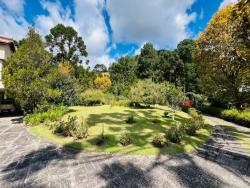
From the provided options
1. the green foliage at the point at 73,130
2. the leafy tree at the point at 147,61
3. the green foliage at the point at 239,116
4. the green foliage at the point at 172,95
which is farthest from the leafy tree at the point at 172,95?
the leafy tree at the point at 147,61

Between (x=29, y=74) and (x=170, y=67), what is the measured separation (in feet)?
104

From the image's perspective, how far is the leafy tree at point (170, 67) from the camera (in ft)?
128

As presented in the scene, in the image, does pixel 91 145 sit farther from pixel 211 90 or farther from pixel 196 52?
pixel 196 52

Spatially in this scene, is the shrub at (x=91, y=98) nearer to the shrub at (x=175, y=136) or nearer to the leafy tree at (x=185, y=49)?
the shrub at (x=175, y=136)

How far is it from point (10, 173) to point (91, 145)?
355 cm

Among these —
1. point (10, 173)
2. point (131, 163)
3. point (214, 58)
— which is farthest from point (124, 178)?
point (214, 58)

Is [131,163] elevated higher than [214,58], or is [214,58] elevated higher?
[214,58]

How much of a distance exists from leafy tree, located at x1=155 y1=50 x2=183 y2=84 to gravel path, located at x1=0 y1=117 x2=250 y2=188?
3154cm

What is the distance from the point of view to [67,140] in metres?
9.77

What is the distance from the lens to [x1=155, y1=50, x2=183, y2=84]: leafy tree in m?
38.9

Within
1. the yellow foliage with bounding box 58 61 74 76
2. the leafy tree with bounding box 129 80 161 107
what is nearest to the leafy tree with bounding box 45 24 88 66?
the yellow foliage with bounding box 58 61 74 76

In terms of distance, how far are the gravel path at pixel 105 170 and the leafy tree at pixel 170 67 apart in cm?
3154

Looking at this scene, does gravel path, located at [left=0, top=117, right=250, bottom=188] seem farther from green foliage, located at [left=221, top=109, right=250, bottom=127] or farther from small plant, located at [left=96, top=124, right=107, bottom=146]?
green foliage, located at [left=221, top=109, right=250, bottom=127]

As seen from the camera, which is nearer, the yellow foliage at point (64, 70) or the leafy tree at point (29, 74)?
the leafy tree at point (29, 74)
